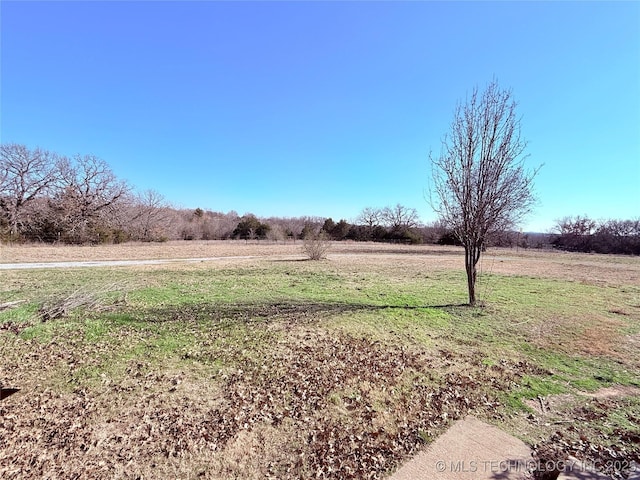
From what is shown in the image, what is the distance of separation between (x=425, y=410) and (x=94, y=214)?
36.2 meters

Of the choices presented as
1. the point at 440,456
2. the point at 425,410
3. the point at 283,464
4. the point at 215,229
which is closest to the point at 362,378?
the point at 425,410

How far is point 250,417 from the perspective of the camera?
3051mm

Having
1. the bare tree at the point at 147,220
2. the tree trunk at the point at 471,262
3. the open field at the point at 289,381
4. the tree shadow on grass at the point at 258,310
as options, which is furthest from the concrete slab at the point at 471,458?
the bare tree at the point at 147,220

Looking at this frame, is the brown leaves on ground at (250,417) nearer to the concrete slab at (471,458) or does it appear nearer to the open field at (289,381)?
the open field at (289,381)

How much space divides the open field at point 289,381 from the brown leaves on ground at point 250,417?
0.02 m

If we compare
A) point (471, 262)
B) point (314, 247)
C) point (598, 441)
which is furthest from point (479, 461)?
point (314, 247)

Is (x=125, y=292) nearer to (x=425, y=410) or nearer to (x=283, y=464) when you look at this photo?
(x=283, y=464)

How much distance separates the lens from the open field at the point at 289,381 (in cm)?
257

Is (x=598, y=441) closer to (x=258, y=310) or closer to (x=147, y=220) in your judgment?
(x=258, y=310)

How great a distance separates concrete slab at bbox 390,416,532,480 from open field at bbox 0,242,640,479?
13cm

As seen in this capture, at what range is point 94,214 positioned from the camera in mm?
29109

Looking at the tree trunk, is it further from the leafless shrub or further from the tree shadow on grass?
the leafless shrub

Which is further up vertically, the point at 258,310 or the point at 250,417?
the point at 258,310

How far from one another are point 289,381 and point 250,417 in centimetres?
81
